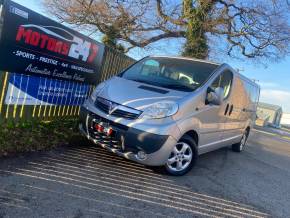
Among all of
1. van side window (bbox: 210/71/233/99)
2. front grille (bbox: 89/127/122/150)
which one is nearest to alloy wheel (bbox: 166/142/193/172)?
front grille (bbox: 89/127/122/150)

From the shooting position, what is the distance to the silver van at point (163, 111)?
4.75 metres

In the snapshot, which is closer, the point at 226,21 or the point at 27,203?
the point at 27,203

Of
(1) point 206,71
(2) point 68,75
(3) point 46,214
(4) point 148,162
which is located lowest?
(3) point 46,214

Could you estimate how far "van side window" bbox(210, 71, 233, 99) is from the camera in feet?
19.7

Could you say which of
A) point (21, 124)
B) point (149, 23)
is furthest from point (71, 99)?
point (149, 23)

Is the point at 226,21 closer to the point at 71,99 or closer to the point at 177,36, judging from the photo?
the point at 177,36

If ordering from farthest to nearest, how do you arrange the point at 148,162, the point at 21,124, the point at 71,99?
the point at 71,99 → the point at 21,124 → the point at 148,162

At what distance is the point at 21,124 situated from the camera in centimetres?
596

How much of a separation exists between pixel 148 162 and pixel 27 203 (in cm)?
190

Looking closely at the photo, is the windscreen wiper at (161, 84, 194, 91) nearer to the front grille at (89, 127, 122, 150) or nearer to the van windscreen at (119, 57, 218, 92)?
the van windscreen at (119, 57, 218, 92)

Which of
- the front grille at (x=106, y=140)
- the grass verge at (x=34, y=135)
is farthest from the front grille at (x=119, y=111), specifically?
the grass verge at (x=34, y=135)

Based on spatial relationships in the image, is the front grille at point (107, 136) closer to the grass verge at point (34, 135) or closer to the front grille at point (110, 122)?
the front grille at point (110, 122)

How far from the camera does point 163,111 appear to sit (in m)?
4.81

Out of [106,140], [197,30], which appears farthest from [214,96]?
[197,30]
